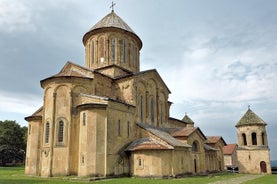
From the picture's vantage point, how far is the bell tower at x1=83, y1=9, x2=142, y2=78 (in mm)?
30948

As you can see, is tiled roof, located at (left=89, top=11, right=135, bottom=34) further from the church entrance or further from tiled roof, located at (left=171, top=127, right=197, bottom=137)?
the church entrance

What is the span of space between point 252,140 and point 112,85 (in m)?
28.8

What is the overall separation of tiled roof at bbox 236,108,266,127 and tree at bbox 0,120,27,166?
46903mm

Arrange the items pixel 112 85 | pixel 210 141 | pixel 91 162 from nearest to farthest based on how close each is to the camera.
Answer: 1. pixel 91 162
2. pixel 112 85
3. pixel 210 141

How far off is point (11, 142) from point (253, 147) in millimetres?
49794

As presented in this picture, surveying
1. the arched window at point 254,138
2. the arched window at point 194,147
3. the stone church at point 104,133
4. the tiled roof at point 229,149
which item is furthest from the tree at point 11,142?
the arched window at point 254,138

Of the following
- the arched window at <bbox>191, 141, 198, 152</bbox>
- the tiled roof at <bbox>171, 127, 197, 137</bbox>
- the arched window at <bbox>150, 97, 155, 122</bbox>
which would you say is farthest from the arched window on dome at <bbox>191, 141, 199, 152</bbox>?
the arched window at <bbox>150, 97, 155, 122</bbox>

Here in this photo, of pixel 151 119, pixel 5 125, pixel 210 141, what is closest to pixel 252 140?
pixel 210 141

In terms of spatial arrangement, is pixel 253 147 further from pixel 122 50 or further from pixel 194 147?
pixel 122 50

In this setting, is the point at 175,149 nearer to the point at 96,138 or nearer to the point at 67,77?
the point at 96,138

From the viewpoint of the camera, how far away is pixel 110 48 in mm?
31281

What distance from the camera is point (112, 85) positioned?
2875 cm

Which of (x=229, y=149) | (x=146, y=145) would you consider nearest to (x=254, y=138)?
(x=229, y=149)

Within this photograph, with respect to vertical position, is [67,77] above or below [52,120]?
Answer: above
